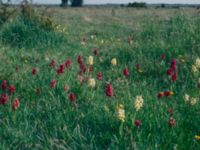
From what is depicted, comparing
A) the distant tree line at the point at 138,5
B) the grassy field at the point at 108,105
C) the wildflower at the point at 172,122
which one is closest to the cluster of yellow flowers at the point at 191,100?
the grassy field at the point at 108,105

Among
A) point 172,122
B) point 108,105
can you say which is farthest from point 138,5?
point 172,122

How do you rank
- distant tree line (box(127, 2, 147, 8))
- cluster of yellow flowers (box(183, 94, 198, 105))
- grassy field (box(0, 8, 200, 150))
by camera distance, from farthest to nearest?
distant tree line (box(127, 2, 147, 8))
cluster of yellow flowers (box(183, 94, 198, 105))
grassy field (box(0, 8, 200, 150))

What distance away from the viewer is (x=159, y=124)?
3.81 meters

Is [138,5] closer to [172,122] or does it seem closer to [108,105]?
[108,105]

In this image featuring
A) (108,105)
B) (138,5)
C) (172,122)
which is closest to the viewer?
(172,122)

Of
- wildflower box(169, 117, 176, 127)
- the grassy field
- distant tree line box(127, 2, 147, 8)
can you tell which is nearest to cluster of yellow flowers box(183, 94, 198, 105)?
the grassy field

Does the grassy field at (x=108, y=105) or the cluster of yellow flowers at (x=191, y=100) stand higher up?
the cluster of yellow flowers at (x=191, y=100)

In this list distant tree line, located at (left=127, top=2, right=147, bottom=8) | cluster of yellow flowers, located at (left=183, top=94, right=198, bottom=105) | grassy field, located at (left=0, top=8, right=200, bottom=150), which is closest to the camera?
grassy field, located at (left=0, top=8, right=200, bottom=150)

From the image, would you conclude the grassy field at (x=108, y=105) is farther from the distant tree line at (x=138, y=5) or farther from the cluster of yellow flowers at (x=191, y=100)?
the distant tree line at (x=138, y=5)

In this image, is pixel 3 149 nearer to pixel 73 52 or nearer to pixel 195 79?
pixel 195 79

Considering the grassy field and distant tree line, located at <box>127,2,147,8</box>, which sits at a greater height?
the grassy field

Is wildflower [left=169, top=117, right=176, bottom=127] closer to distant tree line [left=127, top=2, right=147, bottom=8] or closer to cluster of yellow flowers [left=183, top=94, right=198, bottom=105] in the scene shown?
cluster of yellow flowers [left=183, top=94, right=198, bottom=105]

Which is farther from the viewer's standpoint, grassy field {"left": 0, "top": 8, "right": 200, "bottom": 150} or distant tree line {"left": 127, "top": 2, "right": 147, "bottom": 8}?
distant tree line {"left": 127, "top": 2, "right": 147, "bottom": 8}

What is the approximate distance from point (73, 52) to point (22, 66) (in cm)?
199
